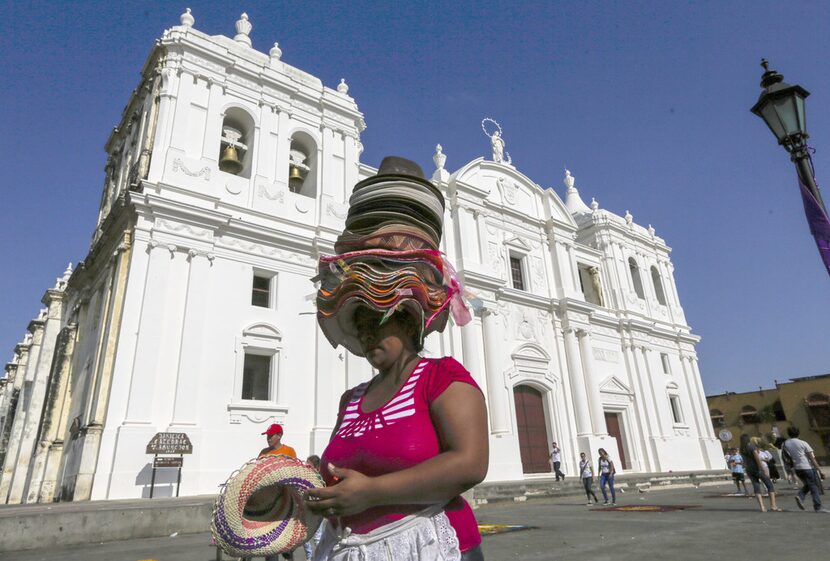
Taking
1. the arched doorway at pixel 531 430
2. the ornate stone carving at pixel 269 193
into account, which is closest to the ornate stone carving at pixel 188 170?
the ornate stone carving at pixel 269 193

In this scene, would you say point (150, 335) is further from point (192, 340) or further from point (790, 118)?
point (790, 118)

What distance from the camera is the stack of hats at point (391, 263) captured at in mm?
1885

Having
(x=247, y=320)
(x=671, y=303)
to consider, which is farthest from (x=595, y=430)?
(x=247, y=320)

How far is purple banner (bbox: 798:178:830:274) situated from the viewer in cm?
469

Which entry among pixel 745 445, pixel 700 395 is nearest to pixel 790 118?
pixel 745 445

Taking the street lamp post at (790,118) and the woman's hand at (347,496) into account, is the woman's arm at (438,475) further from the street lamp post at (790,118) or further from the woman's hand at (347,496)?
the street lamp post at (790,118)

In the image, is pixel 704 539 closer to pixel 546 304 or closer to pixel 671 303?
pixel 546 304

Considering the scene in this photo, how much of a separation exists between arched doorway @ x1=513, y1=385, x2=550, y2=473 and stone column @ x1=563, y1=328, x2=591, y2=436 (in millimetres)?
1508

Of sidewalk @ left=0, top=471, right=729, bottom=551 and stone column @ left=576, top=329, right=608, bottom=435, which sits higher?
stone column @ left=576, top=329, right=608, bottom=435

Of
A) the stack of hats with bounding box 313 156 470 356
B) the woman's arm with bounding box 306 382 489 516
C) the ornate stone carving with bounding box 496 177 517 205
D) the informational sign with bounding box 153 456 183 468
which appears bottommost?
the woman's arm with bounding box 306 382 489 516

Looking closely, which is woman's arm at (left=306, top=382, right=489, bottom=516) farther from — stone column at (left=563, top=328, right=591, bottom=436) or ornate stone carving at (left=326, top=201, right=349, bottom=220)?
stone column at (left=563, top=328, right=591, bottom=436)

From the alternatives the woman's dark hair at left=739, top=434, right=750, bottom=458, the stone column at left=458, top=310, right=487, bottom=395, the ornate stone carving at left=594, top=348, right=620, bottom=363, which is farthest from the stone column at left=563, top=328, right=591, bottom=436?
the woman's dark hair at left=739, top=434, right=750, bottom=458

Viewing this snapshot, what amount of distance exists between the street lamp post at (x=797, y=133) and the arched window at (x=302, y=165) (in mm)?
13439

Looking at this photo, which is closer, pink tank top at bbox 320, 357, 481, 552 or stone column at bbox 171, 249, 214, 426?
pink tank top at bbox 320, 357, 481, 552
